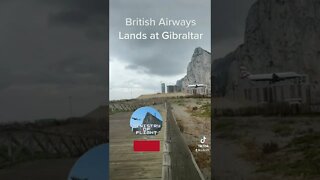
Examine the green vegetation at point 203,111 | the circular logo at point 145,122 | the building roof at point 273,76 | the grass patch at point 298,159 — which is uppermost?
the building roof at point 273,76

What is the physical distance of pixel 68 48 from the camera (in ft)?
11.5

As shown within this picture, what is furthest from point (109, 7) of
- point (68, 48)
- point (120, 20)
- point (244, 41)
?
point (244, 41)

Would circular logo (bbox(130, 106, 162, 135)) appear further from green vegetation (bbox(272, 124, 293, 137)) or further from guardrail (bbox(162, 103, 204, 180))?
green vegetation (bbox(272, 124, 293, 137))

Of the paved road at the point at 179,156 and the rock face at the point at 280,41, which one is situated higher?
the rock face at the point at 280,41

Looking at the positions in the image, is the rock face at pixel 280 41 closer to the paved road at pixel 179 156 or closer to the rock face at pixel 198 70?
the rock face at pixel 198 70

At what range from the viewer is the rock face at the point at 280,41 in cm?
358

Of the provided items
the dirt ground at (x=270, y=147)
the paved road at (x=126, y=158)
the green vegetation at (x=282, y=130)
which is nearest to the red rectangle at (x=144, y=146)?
the paved road at (x=126, y=158)

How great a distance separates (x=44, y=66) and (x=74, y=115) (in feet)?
1.35

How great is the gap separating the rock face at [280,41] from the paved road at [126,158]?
0.80 metres

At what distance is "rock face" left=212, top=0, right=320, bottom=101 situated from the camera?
3.58 m

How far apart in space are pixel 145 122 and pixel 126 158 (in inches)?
11.1

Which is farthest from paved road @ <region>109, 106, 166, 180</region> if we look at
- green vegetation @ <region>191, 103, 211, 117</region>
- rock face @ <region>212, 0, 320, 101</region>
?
rock face @ <region>212, 0, 320, 101</region>

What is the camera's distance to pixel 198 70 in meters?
3.43

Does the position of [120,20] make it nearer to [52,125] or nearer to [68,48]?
[68,48]
